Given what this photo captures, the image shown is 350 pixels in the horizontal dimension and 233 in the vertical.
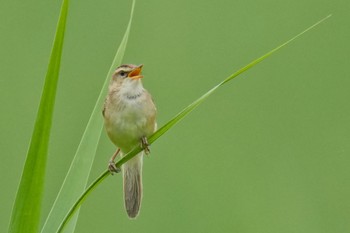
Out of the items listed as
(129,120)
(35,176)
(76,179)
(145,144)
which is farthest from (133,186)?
(35,176)

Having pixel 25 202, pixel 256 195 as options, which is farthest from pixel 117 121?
pixel 256 195

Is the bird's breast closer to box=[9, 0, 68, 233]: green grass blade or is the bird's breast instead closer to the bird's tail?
the bird's tail

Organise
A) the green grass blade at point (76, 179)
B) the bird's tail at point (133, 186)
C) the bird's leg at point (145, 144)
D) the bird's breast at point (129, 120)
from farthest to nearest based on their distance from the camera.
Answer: the bird's tail at point (133, 186) → the bird's breast at point (129, 120) → the bird's leg at point (145, 144) → the green grass blade at point (76, 179)

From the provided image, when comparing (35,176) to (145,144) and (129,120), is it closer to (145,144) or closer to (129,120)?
(145,144)

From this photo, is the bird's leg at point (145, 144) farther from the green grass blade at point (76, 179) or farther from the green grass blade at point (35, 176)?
the green grass blade at point (35, 176)

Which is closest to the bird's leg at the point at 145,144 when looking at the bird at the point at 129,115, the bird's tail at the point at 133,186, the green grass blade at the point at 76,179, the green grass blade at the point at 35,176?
the bird at the point at 129,115

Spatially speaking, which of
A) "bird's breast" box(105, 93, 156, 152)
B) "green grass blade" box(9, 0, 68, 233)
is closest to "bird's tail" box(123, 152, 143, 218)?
"bird's breast" box(105, 93, 156, 152)

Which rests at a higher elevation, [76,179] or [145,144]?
[145,144]

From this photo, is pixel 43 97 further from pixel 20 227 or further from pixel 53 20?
pixel 53 20
